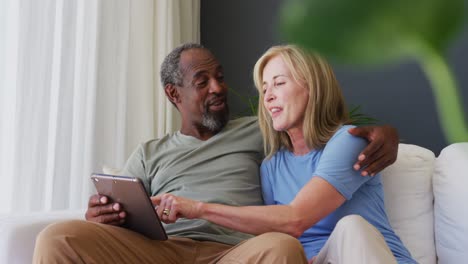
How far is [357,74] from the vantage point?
271cm

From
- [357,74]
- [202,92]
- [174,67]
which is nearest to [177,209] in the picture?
[202,92]

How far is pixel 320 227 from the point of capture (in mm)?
1581

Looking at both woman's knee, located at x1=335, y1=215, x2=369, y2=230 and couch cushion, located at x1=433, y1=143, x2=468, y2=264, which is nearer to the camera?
woman's knee, located at x1=335, y1=215, x2=369, y2=230

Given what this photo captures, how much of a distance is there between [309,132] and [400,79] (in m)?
1.18

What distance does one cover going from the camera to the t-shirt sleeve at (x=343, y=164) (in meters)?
1.45

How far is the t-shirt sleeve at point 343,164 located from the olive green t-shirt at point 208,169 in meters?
0.32

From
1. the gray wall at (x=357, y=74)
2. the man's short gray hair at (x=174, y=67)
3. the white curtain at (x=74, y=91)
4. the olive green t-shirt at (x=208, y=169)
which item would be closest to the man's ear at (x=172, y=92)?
the man's short gray hair at (x=174, y=67)

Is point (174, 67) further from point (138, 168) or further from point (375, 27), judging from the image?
point (375, 27)

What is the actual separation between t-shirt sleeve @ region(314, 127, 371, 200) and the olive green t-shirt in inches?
12.7

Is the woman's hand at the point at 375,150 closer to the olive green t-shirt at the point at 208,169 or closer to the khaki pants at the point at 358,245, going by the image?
the khaki pants at the point at 358,245

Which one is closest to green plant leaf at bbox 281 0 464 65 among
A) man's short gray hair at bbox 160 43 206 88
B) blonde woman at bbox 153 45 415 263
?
man's short gray hair at bbox 160 43 206 88

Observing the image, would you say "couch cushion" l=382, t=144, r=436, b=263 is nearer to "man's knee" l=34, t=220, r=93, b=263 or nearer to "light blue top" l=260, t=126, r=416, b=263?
"light blue top" l=260, t=126, r=416, b=263

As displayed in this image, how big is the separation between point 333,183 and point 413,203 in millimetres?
468

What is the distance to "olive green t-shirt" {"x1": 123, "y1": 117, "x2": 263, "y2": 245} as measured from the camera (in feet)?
5.56
